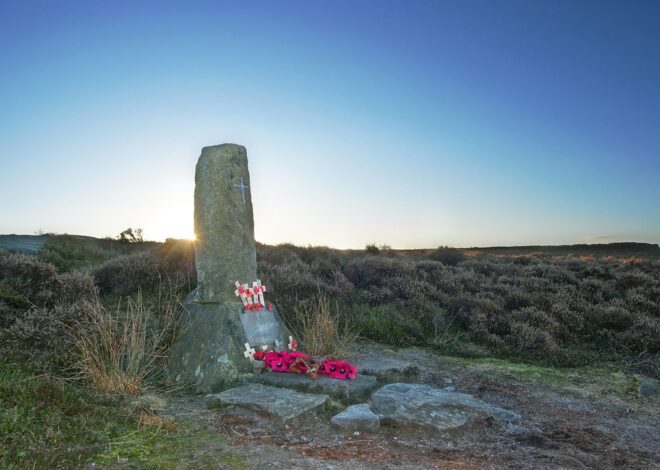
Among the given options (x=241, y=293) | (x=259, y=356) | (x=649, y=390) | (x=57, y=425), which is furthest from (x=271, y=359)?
(x=649, y=390)

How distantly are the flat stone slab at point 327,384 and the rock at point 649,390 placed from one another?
11.7 ft

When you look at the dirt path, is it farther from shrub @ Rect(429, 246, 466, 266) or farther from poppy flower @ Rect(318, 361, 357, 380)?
shrub @ Rect(429, 246, 466, 266)

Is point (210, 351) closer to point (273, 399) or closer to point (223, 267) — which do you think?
point (223, 267)

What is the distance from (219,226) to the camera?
21.6 ft

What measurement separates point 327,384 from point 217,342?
1600 millimetres

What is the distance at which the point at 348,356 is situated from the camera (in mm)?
7102

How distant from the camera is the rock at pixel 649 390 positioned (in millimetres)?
6180

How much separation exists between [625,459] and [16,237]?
2194 cm

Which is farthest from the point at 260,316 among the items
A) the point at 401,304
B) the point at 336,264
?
the point at 336,264

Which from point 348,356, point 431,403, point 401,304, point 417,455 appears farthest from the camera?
point 401,304

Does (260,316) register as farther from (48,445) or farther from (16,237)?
(16,237)

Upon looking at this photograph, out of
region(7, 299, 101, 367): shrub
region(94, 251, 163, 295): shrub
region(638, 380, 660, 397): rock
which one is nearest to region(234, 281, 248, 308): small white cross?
region(7, 299, 101, 367): shrub

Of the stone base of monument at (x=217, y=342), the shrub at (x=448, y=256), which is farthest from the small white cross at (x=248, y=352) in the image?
the shrub at (x=448, y=256)

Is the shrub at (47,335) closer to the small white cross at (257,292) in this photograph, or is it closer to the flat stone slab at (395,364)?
the small white cross at (257,292)
